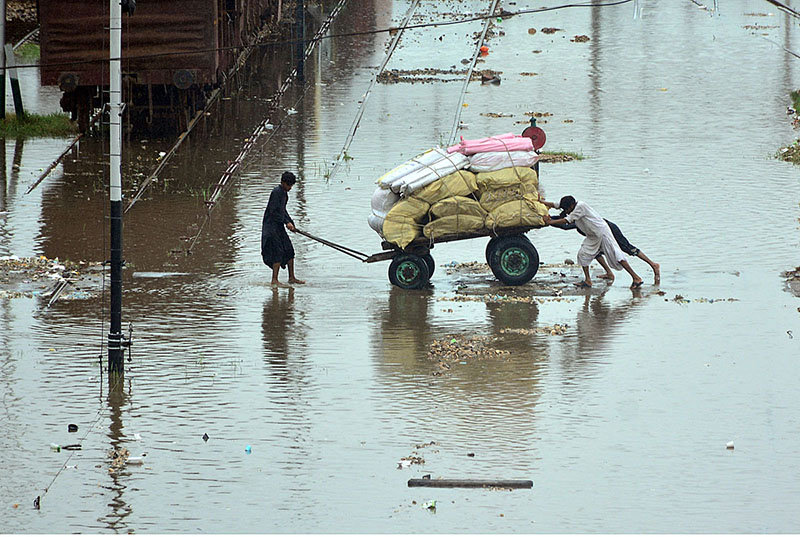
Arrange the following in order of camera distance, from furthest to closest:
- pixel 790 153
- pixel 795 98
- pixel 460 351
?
pixel 795 98, pixel 790 153, pixel 460 351

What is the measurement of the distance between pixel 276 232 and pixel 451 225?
2118mm

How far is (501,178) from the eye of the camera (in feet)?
49.3

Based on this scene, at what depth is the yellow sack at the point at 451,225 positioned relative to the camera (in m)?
15.0

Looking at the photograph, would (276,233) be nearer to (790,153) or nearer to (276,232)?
(276,232)

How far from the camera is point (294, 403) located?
11.3 meters

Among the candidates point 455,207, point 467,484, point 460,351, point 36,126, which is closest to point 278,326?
point 460,351

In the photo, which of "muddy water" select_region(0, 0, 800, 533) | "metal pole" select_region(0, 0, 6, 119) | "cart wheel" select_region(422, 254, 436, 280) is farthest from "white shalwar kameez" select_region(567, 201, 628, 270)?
"metal pole" select_region(0, 0, 6, 119)

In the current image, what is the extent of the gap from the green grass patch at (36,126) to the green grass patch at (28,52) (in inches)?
239

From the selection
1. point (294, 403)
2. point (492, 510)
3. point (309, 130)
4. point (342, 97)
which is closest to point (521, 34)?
point (342, 97)

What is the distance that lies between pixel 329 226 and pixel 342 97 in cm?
1002

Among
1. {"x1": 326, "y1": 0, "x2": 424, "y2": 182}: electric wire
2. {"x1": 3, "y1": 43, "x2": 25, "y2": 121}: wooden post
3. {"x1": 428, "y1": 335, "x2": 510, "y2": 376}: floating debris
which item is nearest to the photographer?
{"x1": 428, "y1": 335, "x2": 510, "y2": 376}: floating debris

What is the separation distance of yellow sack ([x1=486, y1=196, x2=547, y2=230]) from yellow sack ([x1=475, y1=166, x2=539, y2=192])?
0.73ft

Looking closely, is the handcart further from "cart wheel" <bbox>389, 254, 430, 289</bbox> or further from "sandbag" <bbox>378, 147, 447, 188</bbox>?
"sandbag" <bbox>378, 147, 447, 188</bbox>

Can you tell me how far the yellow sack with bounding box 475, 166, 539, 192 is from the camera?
15.0m
